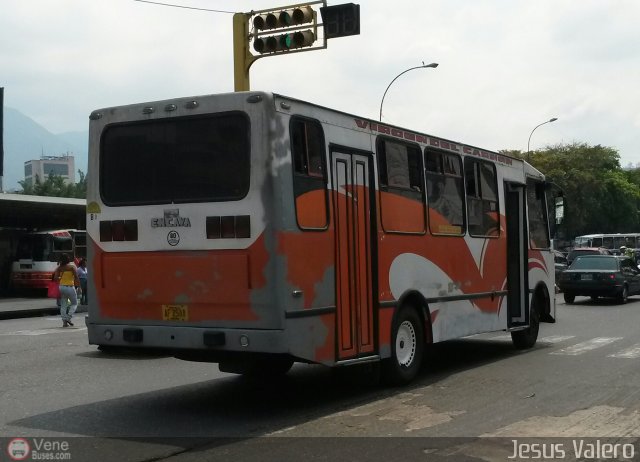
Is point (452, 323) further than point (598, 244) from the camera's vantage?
No

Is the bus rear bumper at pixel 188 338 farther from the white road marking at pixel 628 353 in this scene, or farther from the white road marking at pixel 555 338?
the white road marking at pixel 555 338

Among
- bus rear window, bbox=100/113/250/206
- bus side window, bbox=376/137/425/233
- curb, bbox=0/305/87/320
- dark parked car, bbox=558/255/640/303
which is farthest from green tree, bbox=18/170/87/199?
bus rear window, bbox=100/113/250/206

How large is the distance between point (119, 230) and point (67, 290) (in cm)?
1166

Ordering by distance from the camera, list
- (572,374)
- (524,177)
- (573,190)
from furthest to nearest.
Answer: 1. (573,190)
2. (524,177)
3. (572,374)

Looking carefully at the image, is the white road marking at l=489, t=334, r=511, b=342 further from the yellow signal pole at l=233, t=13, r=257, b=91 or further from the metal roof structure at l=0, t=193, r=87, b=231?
the metal roof structure at l=0, t=193, r=87, b=231

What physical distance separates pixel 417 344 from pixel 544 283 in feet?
16.1

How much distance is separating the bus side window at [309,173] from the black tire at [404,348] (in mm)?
2029

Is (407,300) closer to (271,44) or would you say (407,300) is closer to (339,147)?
(339,147)

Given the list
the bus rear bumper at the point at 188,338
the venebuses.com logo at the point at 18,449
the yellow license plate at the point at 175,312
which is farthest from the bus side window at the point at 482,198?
the venebuses.com logo at the point at 18,449

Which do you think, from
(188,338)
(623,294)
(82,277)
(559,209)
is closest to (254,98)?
(188,338)

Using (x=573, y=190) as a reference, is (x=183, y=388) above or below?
below

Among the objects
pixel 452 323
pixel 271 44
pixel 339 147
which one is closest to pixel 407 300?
pixel 452 323

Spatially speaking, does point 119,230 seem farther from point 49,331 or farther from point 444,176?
point 49,331

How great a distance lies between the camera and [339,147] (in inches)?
358
